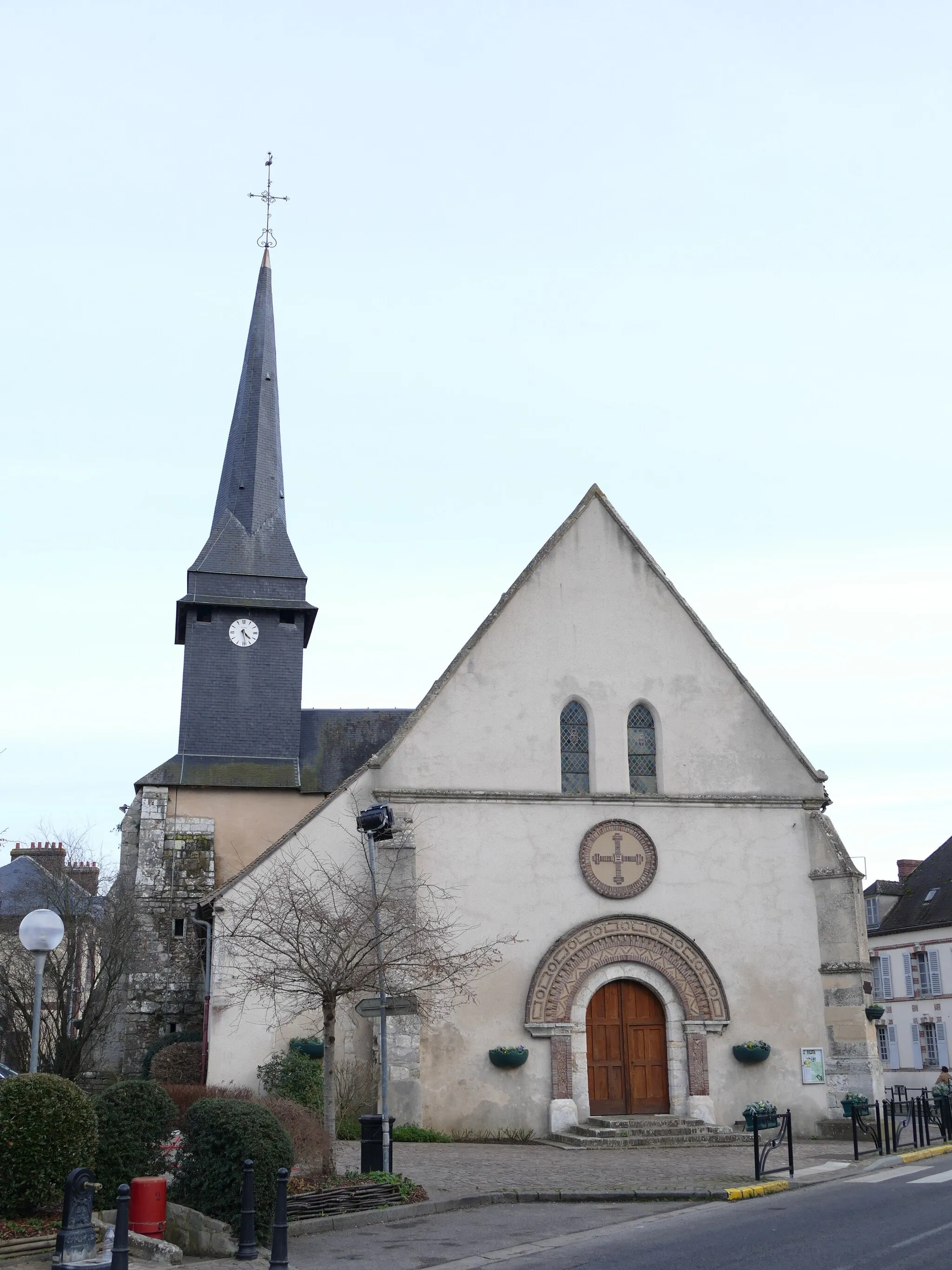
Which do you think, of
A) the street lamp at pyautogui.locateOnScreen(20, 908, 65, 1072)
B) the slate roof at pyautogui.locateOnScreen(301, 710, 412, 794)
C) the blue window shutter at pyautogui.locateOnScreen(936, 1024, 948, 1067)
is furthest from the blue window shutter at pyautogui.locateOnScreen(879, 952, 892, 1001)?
the street lamp at pyautogui.locateOnScreen(20, 908, 65, 1072)

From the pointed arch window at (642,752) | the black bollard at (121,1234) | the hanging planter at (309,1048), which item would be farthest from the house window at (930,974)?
the black bollard at (121,1234)

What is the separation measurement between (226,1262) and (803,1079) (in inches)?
496

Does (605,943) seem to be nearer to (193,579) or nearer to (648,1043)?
(648,1043)

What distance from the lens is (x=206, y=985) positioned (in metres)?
21.0

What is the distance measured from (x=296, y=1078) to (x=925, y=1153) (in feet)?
29.3

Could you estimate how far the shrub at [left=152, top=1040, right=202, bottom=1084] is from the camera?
19.9 metres

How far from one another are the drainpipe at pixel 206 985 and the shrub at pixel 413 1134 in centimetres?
302

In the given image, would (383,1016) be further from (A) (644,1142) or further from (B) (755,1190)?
(A) (644,1142)

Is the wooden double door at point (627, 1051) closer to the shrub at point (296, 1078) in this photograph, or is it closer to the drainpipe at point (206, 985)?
the shrub at point (296, 1078)

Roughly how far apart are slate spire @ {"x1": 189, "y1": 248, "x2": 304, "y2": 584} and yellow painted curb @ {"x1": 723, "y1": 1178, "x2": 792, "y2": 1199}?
1794cm

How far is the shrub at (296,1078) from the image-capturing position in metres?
17.5

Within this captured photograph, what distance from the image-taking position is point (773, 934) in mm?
20188

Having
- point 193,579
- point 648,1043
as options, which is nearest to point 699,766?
point 648,1043

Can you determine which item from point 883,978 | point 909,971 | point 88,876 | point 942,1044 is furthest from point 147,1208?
point 883,978
